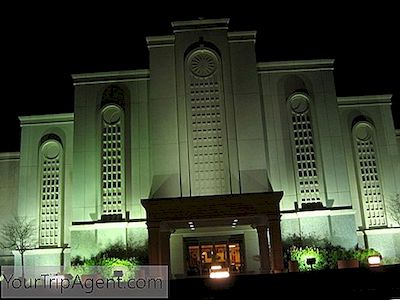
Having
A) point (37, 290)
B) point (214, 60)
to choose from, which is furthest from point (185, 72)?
point (37, 290)

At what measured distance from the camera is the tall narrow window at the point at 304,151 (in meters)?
32.9

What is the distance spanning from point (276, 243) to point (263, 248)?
2003 millimetres

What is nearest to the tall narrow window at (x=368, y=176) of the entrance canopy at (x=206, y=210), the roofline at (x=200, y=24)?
the entrance canopy at (x=206, y=210)

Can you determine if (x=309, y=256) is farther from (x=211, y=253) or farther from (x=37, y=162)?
(x=37, y=162)

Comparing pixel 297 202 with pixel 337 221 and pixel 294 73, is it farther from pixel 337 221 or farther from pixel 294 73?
pixel 294 73

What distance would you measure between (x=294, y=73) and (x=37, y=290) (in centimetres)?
2857

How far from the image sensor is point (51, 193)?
116 feet

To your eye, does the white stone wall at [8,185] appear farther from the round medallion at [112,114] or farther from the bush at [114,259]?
the round medallion at [112,114]

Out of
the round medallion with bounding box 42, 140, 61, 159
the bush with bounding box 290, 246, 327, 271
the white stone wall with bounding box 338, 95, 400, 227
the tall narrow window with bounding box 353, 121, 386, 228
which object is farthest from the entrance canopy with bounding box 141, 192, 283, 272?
the round medallion with bounding box 42, 140, 61, 159

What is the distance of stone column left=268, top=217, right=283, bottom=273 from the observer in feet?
89.4

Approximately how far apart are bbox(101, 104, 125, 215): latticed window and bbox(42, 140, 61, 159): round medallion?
417 centimetres

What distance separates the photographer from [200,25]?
3412 cm

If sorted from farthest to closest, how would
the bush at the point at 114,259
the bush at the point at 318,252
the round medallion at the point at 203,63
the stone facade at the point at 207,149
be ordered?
1. the round medallion at the point at 203,63
2. the stone facade at the point at 207,149
3. the bush at the point at 114,259
4. the bush at the point at 318,252

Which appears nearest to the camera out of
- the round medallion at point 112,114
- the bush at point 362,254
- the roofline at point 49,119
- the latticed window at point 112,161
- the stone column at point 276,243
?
the stone column at point 276,243
